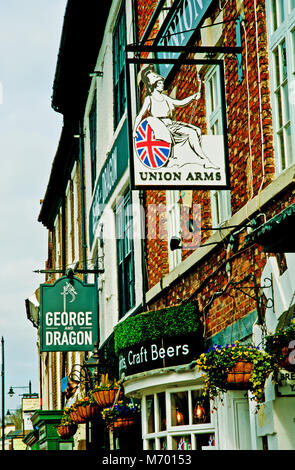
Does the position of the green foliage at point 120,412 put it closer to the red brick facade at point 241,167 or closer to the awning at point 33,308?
the red brick facade at point 241,167

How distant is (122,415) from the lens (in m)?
15.4

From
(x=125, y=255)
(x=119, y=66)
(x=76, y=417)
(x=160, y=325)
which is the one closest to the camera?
(x=160, y=325)

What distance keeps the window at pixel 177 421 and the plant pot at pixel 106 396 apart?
1.44 m

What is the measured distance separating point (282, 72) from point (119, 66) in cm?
1019

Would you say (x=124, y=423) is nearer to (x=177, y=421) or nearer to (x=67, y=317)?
(x=177, y=421)

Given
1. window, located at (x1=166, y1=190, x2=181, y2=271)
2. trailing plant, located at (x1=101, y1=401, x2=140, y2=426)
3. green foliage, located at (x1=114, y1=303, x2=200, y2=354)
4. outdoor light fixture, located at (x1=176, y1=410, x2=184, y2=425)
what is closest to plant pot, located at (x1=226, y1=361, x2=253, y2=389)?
green foliage, located at (x1=114, y1=303, x2=200, y2=354)

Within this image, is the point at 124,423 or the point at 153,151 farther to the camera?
the point at 124,423

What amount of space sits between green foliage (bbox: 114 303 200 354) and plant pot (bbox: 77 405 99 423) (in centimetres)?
296

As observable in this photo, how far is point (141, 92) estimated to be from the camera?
17000mm

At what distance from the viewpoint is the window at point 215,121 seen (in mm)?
12133

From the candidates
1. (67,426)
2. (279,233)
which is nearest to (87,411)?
(67,426)

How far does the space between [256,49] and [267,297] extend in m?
2.87

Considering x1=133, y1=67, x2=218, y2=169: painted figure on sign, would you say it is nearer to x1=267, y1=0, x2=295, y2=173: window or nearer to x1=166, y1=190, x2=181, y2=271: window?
x1=267, y1=0, x2=295, y2=173: window
